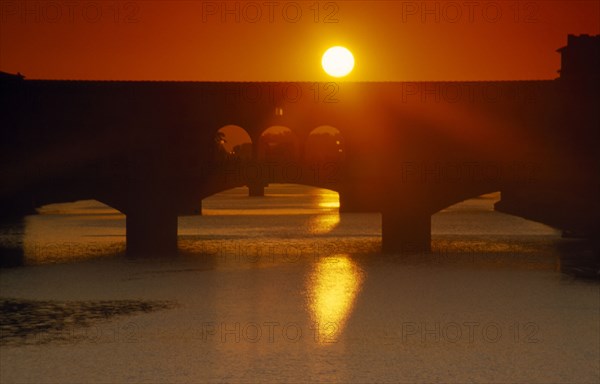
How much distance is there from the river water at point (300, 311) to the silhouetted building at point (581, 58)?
7351mm

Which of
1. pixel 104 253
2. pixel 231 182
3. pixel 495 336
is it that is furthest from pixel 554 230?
pixel 495 336

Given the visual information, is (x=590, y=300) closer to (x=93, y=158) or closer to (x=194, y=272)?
(x=194, y=272)

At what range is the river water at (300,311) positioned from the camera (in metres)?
16.0

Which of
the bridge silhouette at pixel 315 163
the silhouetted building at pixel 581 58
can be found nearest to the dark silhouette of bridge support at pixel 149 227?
the bridge silhouette at pixel 315 163

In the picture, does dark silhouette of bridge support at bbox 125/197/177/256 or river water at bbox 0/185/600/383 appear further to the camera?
dark silhouette of bridge support at bbox 125/197/177/256

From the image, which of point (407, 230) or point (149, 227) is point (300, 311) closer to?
point (407, 230)

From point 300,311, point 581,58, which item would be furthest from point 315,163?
point 300,311

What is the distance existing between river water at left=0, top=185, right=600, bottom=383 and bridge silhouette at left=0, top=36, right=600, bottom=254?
243 centimetres

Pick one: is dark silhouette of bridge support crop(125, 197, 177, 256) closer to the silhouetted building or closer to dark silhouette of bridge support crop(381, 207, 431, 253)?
dark silhouette of bridge support crop(381, 207, 431, 253)

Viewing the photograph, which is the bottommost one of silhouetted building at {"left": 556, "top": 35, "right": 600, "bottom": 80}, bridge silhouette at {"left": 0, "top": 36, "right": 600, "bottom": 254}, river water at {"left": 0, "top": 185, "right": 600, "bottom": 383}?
river water at {"left": 0, "top": 185, "right": 600, "bottom": 383}

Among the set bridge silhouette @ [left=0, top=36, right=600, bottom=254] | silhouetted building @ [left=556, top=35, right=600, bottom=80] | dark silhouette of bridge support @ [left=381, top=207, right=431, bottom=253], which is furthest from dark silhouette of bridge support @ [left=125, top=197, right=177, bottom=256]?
silhouetted building @ [left=556, top=35, right=600, bottom=80]

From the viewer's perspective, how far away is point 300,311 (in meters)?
23.0

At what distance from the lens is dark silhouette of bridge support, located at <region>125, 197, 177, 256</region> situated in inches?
1576

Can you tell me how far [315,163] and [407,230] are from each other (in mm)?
4799
